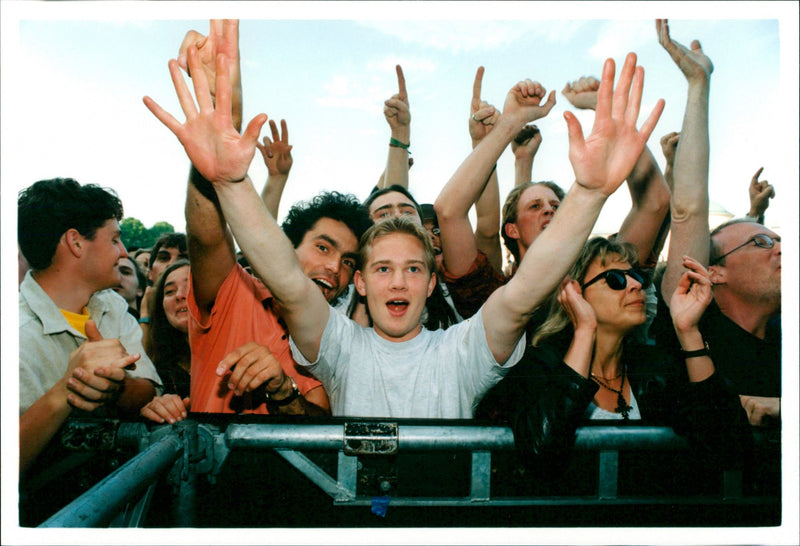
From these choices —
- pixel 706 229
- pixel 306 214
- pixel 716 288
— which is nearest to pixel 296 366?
pixel 306 214

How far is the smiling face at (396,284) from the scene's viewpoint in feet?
6.31

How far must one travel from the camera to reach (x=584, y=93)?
2324 mm

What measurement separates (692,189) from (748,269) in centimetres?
46

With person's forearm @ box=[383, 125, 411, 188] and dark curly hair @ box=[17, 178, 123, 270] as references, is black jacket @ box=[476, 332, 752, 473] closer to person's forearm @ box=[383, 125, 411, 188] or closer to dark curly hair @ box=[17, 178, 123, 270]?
person's forearm @ box=[383, 125, 411, 188]

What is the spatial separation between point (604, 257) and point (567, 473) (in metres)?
0.83

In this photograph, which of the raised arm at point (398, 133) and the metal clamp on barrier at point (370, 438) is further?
the raised arm at point (398, 133)

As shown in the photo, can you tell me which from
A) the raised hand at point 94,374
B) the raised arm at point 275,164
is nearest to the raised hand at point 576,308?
A: the raised arm at point 275,164

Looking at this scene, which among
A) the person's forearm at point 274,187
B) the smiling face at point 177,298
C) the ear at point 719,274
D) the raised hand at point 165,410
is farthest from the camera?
the person's forearm at point 274,187

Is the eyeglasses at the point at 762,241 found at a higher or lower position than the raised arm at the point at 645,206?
lower

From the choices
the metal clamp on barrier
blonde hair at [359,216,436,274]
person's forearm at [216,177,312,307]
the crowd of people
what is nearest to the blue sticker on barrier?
the metal clamp on barrier

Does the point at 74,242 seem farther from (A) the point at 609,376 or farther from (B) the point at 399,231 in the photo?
(A) the point at 609,376

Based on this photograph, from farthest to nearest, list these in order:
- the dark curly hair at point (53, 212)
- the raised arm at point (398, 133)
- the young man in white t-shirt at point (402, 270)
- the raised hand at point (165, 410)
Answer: the raised arm at point (398, 133) → the dark curly hair at point (53, 212) → the raised hand at point (165, 410) → the young man in white t-shirt at point (402, 270)

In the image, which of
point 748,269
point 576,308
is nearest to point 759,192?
point 748,269

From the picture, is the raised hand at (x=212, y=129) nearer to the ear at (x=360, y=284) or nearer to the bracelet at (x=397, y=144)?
the ear at (x=360, y=284)
